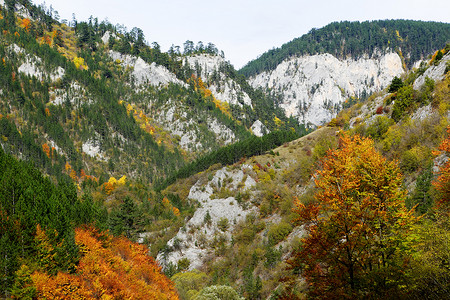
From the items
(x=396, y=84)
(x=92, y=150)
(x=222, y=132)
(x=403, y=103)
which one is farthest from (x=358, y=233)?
(x=222, y=132)

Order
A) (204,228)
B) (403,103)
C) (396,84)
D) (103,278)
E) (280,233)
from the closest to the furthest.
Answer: (103,278), (403,103), (280,233), (396,84), (204,228)

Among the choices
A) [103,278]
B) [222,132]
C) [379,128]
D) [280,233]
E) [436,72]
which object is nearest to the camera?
[103,278]

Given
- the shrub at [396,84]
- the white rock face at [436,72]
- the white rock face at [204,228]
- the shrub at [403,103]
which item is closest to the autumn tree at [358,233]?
the shrub at [403,103]

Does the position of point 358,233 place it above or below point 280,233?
above

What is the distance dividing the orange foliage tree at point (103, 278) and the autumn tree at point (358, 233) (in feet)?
83.7

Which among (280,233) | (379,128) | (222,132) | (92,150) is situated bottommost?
(280,233)

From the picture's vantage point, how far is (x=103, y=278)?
1283 inches

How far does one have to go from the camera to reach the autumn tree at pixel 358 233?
46.6 ft

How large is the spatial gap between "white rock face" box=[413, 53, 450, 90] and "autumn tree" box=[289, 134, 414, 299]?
40107 mm

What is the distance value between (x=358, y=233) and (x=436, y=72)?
151 ft

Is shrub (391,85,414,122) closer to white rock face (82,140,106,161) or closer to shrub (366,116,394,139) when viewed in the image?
shrub (366,116,394,139)

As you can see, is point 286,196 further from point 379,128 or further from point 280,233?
point 379,128

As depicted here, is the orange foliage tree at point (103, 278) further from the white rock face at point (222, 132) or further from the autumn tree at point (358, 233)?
the white rock face at point (222, 132)

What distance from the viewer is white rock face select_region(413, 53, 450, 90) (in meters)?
44.6
